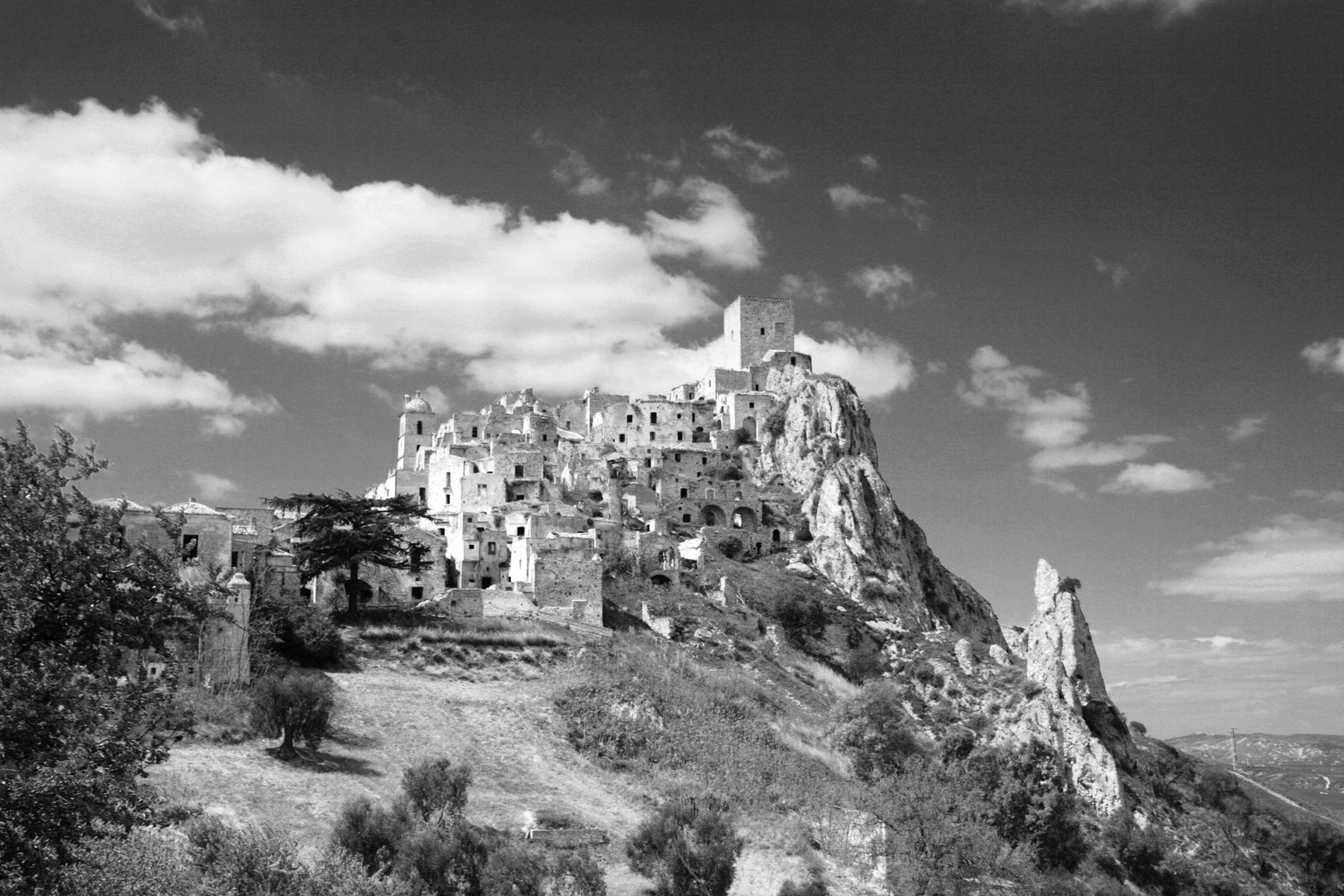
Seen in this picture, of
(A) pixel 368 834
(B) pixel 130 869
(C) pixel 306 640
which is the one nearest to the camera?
(B) pixel 130 869

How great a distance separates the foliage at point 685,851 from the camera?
111 ft

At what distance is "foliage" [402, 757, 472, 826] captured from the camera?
3441 cm

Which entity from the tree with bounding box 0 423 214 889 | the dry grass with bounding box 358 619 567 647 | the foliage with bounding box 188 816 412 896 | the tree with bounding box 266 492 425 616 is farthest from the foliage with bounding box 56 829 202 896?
the tree with bounding box 266 492 425 616

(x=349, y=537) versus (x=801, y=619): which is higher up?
(x=349, y=537)

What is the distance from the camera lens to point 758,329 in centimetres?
11169

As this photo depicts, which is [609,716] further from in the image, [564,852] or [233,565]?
[233,565]

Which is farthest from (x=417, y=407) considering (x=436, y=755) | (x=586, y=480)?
(x=436, y=755)

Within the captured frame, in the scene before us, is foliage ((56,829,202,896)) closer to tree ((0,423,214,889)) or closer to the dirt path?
tree ((0,423,214,889))

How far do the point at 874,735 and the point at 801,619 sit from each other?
19.2 m

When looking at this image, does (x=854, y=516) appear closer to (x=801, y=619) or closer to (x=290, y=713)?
(x=801, y=619)

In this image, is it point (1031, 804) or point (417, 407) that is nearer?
point (1031, 804)

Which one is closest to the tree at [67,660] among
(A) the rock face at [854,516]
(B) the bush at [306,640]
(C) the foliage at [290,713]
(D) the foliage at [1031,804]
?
(C) the foliage at [290,713]

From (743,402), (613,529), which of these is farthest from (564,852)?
(743,402)

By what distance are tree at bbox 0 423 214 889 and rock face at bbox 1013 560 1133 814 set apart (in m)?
48.6
